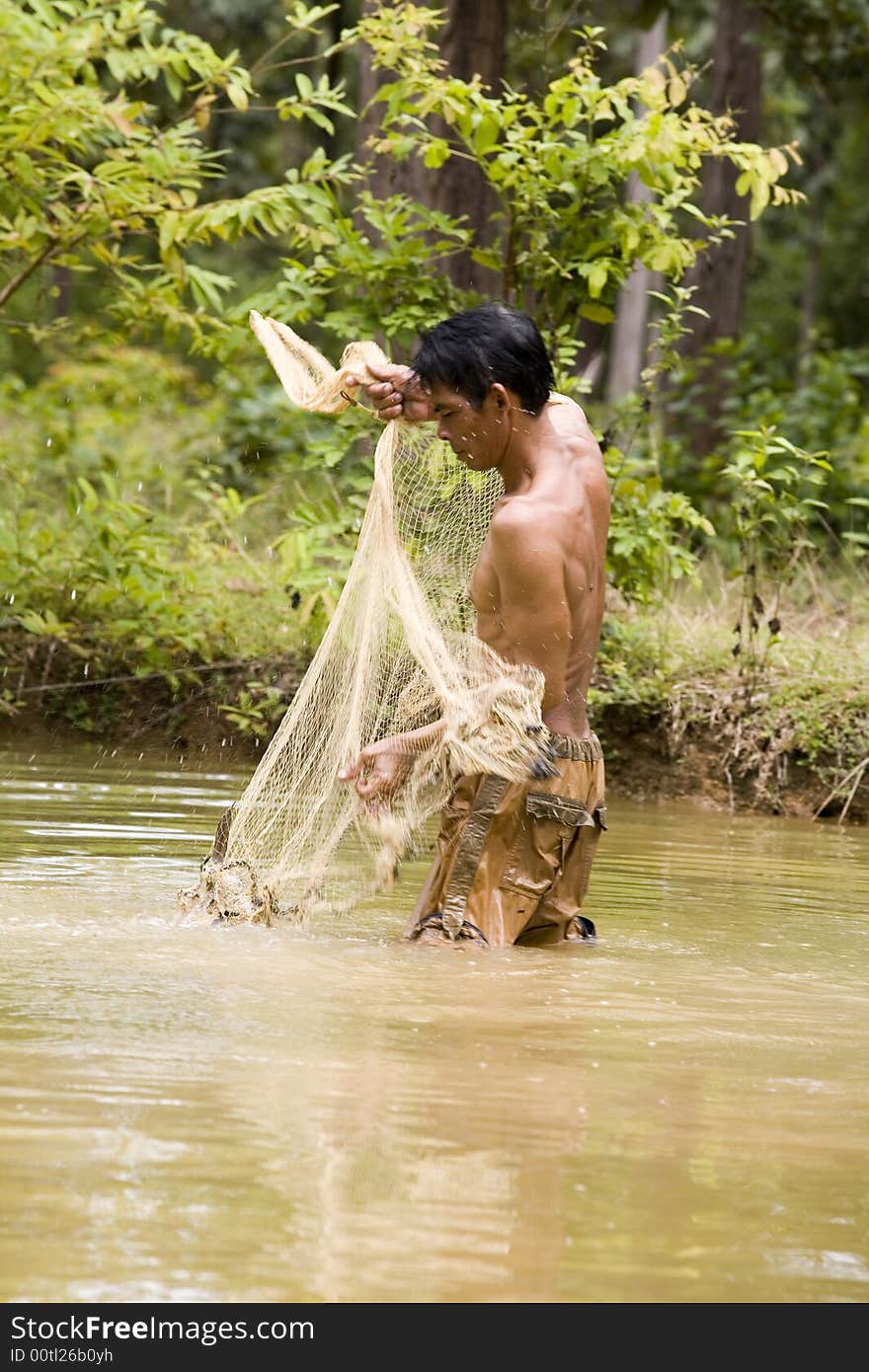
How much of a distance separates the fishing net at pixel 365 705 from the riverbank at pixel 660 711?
3.03 meters

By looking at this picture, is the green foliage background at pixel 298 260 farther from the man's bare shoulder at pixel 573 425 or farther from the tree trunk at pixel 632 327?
the tree trunk at pixel 632 327

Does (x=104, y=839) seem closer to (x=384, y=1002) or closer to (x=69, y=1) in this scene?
(x=384, y=1002)

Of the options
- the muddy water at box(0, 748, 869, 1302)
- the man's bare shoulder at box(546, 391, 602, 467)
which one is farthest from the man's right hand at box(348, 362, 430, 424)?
the muddy water at box(0, 748, 869, 1302)

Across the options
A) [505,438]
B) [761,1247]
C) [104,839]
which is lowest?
[104,839]

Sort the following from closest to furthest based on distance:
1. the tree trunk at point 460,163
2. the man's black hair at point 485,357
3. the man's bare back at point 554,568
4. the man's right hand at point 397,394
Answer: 1. the man's bare back at point 554,568
2. the man's black hair at point 485,357
3. the man's right hand at point 397,394
4. the tree trunk at point 460,163

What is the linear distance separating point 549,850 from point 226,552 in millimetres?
5713

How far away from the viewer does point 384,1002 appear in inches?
182

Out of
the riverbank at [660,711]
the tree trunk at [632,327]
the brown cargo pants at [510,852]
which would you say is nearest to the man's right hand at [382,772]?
the brown cargo pants at [510,852]

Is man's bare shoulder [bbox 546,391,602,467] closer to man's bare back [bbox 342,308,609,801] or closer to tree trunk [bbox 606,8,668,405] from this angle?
man's bare back [bbox 342,308,609,801]

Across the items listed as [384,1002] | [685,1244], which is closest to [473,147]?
[384,1002]

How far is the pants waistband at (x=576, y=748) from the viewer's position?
527 cm

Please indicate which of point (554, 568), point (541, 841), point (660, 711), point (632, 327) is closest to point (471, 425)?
point (554, 568)

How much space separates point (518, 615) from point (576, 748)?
20.9 inches

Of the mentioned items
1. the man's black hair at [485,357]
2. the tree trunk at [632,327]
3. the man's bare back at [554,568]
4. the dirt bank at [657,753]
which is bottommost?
the dirt bank at [657,753]
